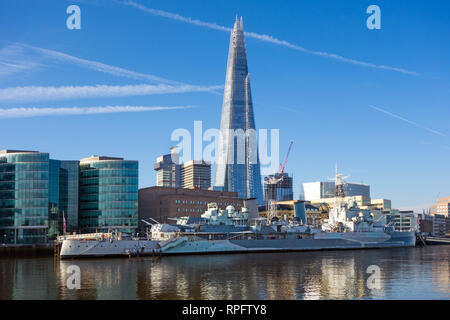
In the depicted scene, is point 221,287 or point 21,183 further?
point 21,183

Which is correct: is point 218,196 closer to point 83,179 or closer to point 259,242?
point 83,179

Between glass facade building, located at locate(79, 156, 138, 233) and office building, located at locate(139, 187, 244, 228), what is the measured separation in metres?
16.8

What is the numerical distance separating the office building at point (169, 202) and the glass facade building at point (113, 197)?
16.8m

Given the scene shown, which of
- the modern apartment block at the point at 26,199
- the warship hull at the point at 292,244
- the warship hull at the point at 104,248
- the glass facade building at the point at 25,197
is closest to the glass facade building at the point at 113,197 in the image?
the modern apartment block at the point at 26,199

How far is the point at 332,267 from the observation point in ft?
224

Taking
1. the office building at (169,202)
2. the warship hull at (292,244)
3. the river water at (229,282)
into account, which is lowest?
the warship hull at (292,244)

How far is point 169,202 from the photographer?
162000 mm

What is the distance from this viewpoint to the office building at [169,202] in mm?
162500

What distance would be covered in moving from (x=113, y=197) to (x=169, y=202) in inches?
882

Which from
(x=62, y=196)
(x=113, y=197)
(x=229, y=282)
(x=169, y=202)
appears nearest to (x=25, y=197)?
(x=62, y=196)

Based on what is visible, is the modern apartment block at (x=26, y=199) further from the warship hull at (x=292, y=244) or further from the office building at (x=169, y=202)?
the warship hull at (x=292, y=244)
